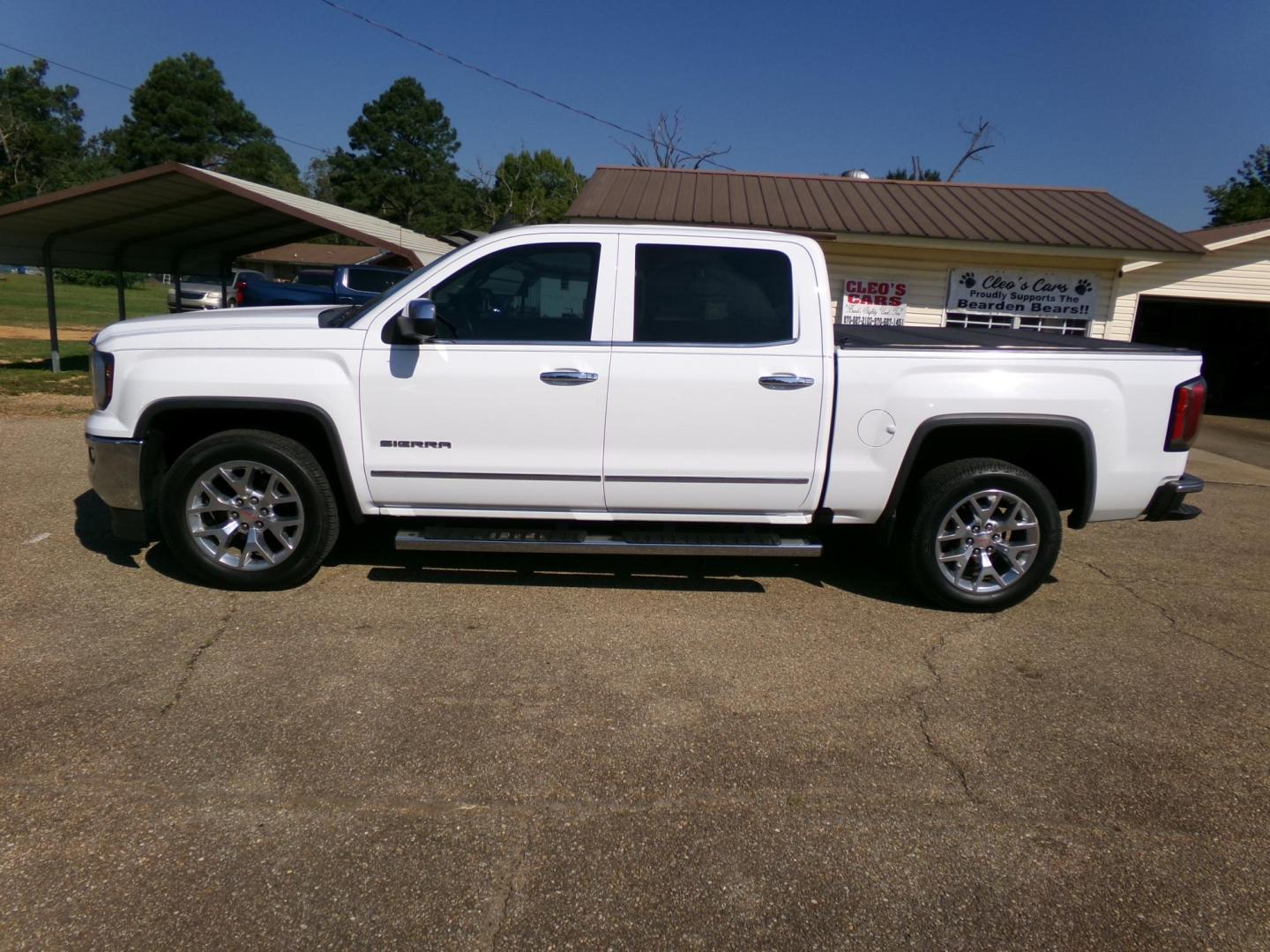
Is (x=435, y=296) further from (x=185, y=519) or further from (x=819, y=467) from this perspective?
(x=819, y=467)

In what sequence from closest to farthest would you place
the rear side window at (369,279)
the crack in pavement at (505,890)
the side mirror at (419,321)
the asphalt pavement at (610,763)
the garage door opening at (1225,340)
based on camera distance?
the crack in pavement at (505,890), the asphalt pavement at (610,763), the side mirror at (419,321), the rear side window at (369,279), the garage door opening at (1225,340)

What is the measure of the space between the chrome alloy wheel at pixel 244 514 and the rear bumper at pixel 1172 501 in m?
4.65

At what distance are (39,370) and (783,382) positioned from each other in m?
14.0

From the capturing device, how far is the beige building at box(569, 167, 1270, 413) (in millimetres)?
13414

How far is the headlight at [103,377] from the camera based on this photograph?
472 centimetres

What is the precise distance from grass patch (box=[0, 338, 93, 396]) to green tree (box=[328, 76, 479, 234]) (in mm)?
54411

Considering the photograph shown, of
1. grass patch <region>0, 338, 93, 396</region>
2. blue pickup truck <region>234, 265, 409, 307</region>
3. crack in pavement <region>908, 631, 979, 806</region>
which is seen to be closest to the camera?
crack in pavement <region>908, 631, 979, 806</region>

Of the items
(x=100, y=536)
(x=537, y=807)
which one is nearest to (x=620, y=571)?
(x=537, y=807)

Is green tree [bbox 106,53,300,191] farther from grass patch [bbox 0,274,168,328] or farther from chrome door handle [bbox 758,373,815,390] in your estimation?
chrome door handle [bbox 758,373,815,390]

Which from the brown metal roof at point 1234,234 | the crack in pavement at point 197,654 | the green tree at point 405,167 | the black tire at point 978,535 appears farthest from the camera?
the green tree at point 405,167

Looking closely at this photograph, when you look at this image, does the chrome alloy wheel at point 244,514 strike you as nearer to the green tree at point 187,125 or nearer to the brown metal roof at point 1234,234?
the brown metal roof at point 1234,234

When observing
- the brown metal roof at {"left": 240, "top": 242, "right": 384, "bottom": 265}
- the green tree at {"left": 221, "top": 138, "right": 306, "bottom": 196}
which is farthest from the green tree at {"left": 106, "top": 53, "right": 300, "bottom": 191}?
the brown metal roof at {"left": 240, "top": 242, "right": 384, "bottom": 265}

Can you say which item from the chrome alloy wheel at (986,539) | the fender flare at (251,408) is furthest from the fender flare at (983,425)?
the fender flare at (251,408)

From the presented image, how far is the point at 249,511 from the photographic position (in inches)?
187
